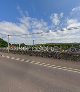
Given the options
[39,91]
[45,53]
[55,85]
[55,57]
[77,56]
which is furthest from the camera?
[45,53]

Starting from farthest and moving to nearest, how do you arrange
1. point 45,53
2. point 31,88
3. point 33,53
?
point 33,53 → point 45,53 → point 31,88

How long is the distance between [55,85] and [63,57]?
20774 mm

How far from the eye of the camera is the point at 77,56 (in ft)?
89.2

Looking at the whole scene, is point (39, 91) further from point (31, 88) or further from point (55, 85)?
point (55, 85)

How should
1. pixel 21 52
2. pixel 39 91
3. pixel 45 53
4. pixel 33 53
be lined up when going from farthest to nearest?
1. pixel 21 52
2. pixel 33 53
3. pixel 45 53
4. pixel 39 91

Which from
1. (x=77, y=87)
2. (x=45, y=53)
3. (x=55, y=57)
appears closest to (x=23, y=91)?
(x=77, y=87)

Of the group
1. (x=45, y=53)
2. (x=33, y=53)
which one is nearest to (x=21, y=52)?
(x=33, y=53)

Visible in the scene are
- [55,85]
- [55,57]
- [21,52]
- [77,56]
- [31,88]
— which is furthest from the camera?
[21,52]

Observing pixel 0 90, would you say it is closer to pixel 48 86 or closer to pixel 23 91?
pixel 23 91

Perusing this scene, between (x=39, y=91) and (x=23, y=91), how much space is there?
639mm

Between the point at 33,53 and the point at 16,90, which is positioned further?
the point at 33,53

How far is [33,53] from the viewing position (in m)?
41.3

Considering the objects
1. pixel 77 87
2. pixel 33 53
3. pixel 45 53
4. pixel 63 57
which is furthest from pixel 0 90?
pixel 33 53

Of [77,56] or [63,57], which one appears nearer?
[77,56]
